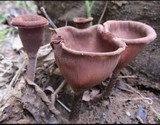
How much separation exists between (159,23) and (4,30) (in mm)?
1661

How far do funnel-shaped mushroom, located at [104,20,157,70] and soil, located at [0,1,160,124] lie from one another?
321mm

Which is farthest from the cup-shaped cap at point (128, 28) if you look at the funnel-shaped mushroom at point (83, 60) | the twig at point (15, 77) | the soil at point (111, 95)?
the twig at point (15, 77)

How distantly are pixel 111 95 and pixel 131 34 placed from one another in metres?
0.46

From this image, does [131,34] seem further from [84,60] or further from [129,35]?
[84,60]

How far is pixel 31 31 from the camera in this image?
5.73ft

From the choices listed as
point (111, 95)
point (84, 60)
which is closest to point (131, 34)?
point (111, 95)

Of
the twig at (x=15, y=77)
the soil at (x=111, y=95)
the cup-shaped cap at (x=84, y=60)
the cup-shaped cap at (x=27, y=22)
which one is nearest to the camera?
the cup-shaped cap at (x=84, y=60)

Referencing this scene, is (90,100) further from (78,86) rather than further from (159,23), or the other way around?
(159,23)

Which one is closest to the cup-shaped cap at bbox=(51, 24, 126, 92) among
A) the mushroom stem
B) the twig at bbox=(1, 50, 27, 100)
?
the mushroom stem

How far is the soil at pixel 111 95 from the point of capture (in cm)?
179

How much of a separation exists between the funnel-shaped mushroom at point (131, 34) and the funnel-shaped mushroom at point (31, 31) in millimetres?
415

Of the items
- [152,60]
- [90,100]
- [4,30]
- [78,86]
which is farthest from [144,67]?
[4,30]

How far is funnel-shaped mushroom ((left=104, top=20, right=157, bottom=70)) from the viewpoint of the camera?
163cm

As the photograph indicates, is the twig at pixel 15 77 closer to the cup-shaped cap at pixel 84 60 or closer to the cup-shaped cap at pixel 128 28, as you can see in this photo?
the cup-shaped cap at pixel 84 60
